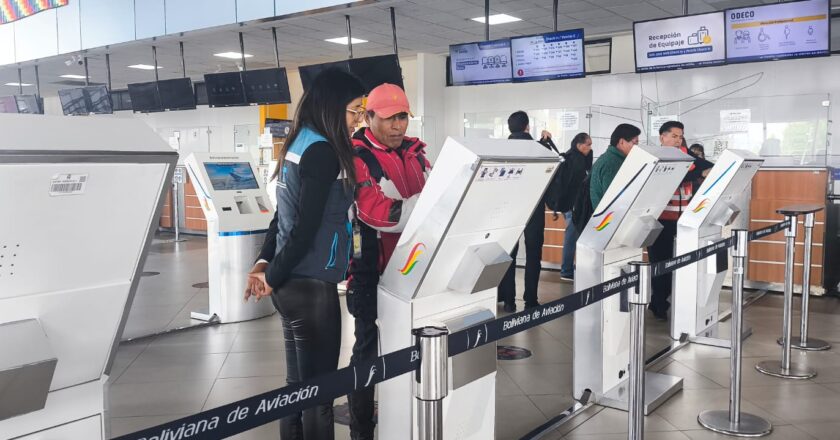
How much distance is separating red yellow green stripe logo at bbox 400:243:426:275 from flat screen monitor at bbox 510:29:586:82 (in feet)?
17.7

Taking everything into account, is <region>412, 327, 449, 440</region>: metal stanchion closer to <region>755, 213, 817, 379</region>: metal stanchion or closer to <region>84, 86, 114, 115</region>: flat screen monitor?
<region>755, 213, 817, 379</region>: metal stanchion

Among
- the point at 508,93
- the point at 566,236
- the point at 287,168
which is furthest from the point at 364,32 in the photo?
the point at 287,168

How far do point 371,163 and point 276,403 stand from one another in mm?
1381

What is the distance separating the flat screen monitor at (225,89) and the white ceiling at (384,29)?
514mm

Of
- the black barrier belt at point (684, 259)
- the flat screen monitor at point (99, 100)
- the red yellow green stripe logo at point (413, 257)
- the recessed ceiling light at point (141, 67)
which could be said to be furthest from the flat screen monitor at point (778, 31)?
the recessed ceiling light at point (141, 67)

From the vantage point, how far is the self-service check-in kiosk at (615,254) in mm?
3615

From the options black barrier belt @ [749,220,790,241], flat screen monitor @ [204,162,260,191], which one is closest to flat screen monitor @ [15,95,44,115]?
flat screen monitor @ [204,162,260,191]

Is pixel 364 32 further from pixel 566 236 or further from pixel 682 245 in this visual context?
pixel 682 245

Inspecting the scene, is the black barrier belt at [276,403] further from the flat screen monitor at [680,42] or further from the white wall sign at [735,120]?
the white wall sign at [735,120]

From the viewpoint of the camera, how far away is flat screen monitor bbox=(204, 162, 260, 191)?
6.16 meters

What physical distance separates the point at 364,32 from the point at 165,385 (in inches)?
241

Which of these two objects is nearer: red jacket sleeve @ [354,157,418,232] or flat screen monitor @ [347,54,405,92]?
red jacket sleeve @ [354,157,418,232]

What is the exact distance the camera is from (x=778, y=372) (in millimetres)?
4410

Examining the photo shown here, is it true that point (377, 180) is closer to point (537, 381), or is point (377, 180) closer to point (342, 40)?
point (537, 381)
